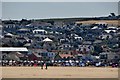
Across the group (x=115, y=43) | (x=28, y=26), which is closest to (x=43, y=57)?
(x=115, y=43)

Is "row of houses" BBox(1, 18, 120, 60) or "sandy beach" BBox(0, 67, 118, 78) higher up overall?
"row of houses" BBox(1, 18, 120, 60)

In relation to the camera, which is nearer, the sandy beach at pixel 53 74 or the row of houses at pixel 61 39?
the sandy beach at pixel 53 74

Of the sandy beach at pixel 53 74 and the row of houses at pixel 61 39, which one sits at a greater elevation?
the row of houses at pixel 61 39

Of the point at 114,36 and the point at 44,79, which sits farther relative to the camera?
the point at 114,36

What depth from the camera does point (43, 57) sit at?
3541 cm

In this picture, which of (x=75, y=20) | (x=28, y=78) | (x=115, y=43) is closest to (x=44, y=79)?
(x=28, y=78)

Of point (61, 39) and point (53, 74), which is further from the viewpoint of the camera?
point (61, 39)

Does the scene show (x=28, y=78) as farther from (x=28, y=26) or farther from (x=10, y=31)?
(x=28, y=26)

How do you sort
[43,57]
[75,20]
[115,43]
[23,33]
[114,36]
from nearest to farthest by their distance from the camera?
[43,57] → [115,43] → [114,36] → [23,33] → [75,20]

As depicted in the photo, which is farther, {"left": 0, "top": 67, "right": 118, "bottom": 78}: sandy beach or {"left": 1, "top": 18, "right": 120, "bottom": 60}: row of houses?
{"left": 1, "top": 18, "right": 120, "bottom": 60}: row of houses

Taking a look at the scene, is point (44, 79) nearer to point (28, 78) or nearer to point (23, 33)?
point (28, 78)

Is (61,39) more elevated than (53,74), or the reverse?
(61,39)

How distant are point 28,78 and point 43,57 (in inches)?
665

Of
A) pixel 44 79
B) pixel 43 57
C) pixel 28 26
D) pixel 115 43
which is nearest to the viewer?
pixel 44 79
